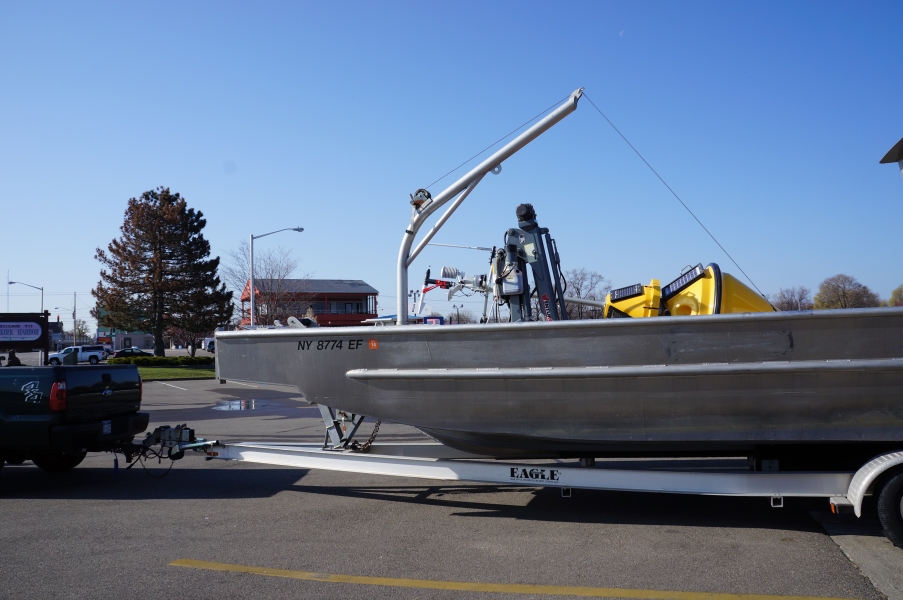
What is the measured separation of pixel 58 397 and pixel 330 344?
2977 millimetres

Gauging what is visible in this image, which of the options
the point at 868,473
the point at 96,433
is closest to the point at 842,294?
the point at 868,473

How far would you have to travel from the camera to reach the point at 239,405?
16562 millimetres

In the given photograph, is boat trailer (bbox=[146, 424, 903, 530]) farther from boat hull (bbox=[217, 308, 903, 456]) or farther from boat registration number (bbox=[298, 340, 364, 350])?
boat registration number (bbox=[298, 340, 364, 350])

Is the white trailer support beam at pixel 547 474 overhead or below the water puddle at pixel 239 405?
overhead

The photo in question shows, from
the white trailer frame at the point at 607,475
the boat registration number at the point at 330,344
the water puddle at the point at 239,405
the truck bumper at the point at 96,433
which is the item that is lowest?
the water puddle at the point at 239,405

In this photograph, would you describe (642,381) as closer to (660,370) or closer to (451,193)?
(660,370)

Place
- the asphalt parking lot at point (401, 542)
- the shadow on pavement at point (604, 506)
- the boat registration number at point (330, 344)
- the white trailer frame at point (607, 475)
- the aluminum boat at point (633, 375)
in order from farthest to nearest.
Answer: the boat registration number at point (330, 344) < the shadow on pavement at point (604, 506) < the white trailer frame at point (607, 475) < the aluminum boat at point (633, 375) < the asphalt parking lot at point (401, 542)

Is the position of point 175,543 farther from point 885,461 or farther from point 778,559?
point 885,461

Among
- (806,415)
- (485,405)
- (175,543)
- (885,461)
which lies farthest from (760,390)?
(175,543)

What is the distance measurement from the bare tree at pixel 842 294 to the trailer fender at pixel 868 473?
7.20ft

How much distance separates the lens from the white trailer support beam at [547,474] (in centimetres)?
489

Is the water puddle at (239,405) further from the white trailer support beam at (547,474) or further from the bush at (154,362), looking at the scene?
the bush at (154,362)

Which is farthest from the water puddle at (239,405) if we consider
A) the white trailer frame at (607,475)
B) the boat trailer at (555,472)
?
the white trailer frame at (607,475)

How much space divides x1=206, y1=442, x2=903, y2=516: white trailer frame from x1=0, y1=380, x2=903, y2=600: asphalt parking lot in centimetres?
37
